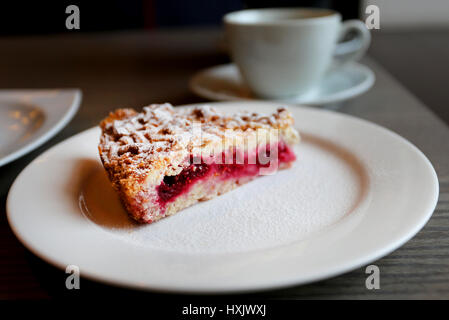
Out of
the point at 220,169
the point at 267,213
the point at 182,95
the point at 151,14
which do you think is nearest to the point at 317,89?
the point at 182,95

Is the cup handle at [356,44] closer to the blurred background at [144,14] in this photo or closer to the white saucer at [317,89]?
the white saucer at [317,89]

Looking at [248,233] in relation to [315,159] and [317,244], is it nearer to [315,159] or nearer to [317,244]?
[317,244]

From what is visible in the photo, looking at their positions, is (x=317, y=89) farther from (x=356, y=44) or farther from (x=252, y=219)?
(x=252, y=219)

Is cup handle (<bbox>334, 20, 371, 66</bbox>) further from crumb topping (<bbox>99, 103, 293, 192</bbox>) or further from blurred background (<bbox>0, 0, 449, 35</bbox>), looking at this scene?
blurred background (<bbox>0, 0, 449, 35</bbox>)

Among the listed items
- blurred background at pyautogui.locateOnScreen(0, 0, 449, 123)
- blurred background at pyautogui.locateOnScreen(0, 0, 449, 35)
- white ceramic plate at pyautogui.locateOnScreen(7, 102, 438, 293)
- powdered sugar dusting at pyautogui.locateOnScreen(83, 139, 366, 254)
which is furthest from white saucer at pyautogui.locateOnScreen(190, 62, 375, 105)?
blurred background at pyautogui.locateOnScreen(0, 0, 449, 35)

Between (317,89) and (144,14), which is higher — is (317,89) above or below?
below

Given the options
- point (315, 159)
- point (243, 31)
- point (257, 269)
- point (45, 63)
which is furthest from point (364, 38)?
point (45, 63)
